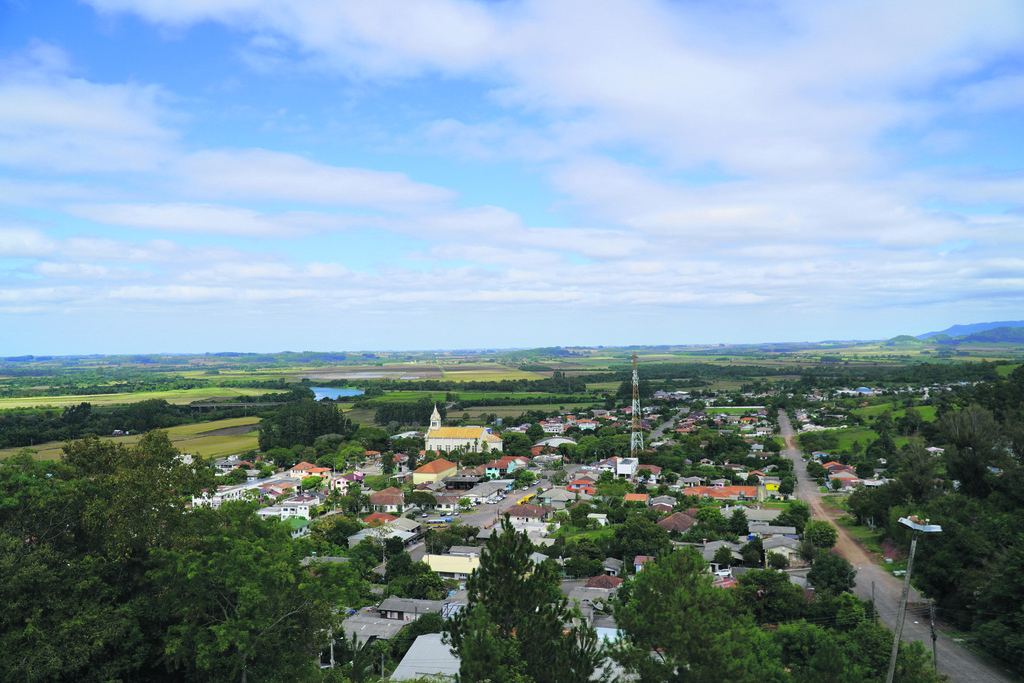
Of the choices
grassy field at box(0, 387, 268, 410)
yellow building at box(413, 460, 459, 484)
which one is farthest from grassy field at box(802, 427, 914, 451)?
grassy field at box(0, 387, 268, 410)

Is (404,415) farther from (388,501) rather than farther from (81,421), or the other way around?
(388,501)

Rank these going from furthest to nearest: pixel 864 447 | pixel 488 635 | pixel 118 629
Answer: pixel 864 447 → pixel 118 629 → pixel 488 635

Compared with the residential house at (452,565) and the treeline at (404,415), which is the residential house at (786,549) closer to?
the residential house at (452,565)

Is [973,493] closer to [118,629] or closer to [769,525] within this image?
[769,525]

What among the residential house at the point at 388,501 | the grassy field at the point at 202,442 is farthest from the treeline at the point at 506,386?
the residential house at the point at 388,501

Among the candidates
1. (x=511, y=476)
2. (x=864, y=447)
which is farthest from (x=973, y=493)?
(x=511, y=476)

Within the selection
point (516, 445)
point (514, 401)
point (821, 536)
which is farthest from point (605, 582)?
point (514, 401)
